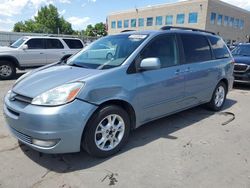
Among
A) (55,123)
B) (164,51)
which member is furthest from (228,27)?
(55,123)

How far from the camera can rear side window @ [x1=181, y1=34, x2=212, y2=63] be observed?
4.80m

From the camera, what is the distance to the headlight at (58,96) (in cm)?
309

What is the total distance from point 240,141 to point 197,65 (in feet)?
5.29

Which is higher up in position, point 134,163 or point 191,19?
point 191,19

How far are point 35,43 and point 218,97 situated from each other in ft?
27.0

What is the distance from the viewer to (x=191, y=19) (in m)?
47.7

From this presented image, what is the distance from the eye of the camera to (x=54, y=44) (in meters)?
11.6

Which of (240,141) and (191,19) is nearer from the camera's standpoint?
(240,141)

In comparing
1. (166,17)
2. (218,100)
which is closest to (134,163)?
(218,100)

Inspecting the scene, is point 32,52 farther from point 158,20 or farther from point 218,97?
point 158,20

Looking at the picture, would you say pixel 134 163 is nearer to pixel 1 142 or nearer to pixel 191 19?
pixel 1 142

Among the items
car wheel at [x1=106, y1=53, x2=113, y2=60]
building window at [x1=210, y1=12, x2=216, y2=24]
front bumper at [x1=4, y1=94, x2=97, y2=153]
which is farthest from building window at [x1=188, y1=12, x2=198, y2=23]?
front bumper at [x1=4, y1=94, x2=97, y2=153]

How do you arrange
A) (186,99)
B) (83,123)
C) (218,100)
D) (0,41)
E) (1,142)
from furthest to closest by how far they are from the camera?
(0,41) < (218,100) < (186,99) < (1,142) < (83,123)

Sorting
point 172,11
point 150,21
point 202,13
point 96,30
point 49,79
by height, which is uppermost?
point 172,11
